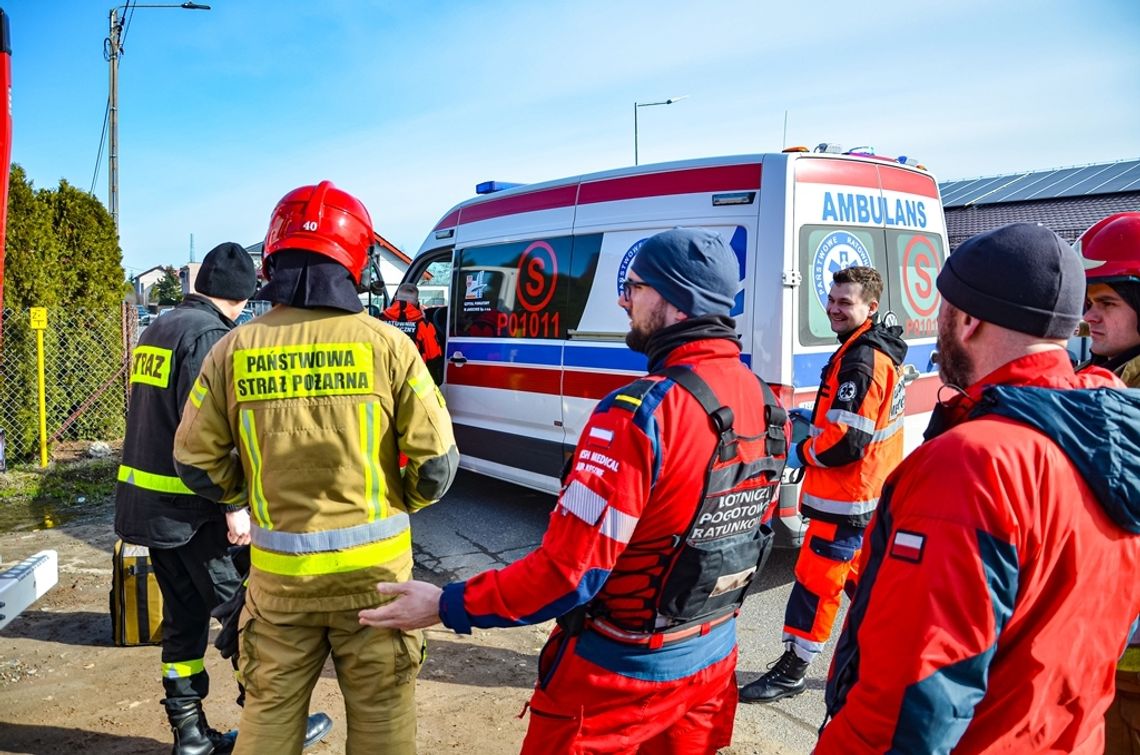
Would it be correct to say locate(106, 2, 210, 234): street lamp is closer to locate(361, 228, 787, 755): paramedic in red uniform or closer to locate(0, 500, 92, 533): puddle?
locate(0, 500, 92, 533): puddle

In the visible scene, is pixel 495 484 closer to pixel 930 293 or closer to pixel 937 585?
pixel 930 293

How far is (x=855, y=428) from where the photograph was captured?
3.33 m

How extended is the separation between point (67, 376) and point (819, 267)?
816 centimetres

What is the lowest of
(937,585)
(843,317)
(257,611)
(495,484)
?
(495,484)

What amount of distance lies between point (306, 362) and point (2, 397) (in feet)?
26.0

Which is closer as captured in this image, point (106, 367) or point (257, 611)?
point (257, 611)

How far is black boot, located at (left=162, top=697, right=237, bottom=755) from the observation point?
115 inches

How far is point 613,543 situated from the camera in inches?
64.6

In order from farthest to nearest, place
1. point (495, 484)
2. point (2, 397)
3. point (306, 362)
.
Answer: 1. point (2, 397)
2. point (495, 484)
3. point (306, 362)

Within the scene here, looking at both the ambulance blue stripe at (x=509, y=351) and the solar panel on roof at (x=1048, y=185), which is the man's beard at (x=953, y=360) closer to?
the ambulance blue stripe at (x=509, y=351)

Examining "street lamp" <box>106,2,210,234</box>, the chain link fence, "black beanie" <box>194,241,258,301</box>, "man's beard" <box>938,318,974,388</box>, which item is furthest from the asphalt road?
"street lamp" <box>106,2,210,234</box>

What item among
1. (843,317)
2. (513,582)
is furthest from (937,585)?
(843,317)

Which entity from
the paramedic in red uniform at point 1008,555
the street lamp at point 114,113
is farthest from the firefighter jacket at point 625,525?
the street lamp at point 114,113

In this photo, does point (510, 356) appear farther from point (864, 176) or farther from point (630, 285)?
point (630, 285)
